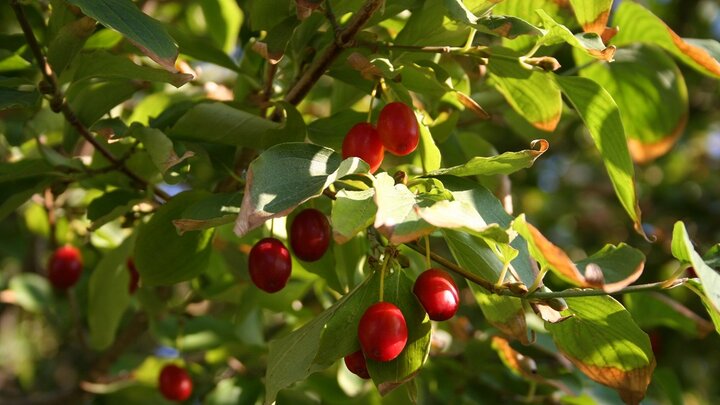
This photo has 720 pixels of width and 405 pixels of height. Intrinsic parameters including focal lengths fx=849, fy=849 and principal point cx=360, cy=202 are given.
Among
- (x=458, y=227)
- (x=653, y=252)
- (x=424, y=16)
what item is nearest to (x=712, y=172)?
(x=653, y=252)

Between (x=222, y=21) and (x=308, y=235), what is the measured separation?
97cm

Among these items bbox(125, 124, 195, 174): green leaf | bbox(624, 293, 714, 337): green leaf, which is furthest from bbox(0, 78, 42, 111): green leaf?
bbox(624, 293, 714, 337): green leaf

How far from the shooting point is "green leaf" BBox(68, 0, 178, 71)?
1.05 metres

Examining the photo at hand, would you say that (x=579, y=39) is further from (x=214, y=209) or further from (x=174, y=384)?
(x=174, y=384)

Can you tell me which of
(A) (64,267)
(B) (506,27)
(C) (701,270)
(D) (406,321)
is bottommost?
(A) (64,267)

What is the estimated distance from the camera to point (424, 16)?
4.06ft

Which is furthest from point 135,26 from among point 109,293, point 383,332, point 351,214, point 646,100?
point 646,100

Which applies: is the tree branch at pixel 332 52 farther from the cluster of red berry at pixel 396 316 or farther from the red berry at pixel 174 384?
the red berry at pixel 174 384

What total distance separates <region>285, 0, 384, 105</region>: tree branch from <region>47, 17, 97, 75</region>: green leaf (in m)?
0.32

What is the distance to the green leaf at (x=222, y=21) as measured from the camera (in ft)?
6.37

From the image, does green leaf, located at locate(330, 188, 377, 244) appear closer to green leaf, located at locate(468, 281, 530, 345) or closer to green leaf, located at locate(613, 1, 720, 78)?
green leaf, located at locate(468, 281, 530, 345)

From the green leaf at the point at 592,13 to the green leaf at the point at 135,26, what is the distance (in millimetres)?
582

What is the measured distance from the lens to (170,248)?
4.61 feet

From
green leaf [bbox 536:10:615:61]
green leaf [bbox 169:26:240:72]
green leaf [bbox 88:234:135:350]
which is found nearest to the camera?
green leaf [bbox 536:10:615:61]
